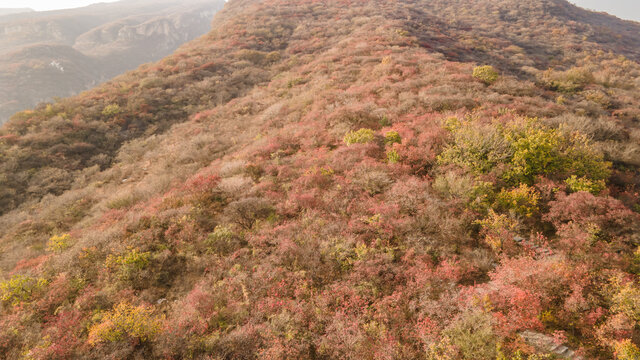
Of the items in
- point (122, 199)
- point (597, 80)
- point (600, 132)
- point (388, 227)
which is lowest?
point (122, 199)

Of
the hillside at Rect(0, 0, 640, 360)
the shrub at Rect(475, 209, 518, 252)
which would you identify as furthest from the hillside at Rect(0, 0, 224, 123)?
the shrub at Rect(475, 209, 518, 252)

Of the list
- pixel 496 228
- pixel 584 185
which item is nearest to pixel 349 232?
pixel 496 228

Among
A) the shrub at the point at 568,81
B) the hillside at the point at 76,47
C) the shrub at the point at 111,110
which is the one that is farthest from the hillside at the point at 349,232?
the hillside at the point at 76,47

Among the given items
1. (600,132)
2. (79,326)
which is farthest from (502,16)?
(79,326)

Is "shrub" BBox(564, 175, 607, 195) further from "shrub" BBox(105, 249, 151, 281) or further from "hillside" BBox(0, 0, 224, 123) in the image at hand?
"hillside" BBox(0, 0, 224, 123)

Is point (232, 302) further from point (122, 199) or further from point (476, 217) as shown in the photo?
point (122, 199)
